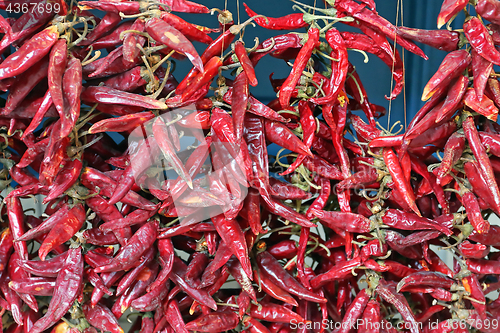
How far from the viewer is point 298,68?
1.45 metres

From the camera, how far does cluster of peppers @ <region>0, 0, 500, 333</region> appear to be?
141cm

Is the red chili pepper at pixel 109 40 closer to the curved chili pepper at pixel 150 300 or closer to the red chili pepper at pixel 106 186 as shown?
the red chili pepper at pixel 106 186

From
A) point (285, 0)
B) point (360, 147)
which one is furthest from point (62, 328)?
point (285, 0)

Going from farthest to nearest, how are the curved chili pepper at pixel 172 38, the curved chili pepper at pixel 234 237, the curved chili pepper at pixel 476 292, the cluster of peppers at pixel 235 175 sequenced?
the curved chili pepper at pixel 476 292
the curved chili pepper at pixel 234 237
the cluster of peppers at pixel 235 175
the curved chili pepper at pixel 172 38

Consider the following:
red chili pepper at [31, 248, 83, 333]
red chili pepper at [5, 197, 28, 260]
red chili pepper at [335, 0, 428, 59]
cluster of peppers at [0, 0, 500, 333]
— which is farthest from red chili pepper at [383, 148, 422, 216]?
red chili pepper at [5, 197, 28, 260]

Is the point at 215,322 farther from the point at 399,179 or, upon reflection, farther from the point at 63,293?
the point at 399,179

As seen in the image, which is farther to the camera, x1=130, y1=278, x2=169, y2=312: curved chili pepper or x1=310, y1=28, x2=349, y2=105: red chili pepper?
x1=130, y1=278, x2=169, y2=312: curved chili pepper

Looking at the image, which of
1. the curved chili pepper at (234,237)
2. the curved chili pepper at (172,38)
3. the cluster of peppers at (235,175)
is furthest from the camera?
the curved chili pepper at (234,237)

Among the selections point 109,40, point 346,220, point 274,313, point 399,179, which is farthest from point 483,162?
point 109,40

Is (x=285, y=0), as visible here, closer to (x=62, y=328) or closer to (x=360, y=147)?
(x=360, y=147)

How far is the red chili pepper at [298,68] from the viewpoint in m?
1.44

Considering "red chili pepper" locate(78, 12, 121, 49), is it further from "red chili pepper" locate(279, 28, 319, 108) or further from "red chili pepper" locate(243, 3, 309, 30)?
"red chili pepper" locate(279, 28, 319, 108)

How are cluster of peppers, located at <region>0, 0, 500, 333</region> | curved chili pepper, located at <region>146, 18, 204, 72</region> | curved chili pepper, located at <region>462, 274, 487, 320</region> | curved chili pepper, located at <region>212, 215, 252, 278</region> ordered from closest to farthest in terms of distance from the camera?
curved chili pepper, located at <region>146, 18, 204, 72</region> → cluster of peppers, located at <region>0, 0, 500, 333</region> → curved chili pepper, located at <region>212, 215, 252, 278</region> → curved chili pepper, located at <region>462, 274, 487, 320</region>

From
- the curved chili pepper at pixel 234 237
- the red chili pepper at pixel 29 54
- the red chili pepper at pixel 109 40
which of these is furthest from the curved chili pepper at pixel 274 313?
the red chili pepper at pixel 29 54
